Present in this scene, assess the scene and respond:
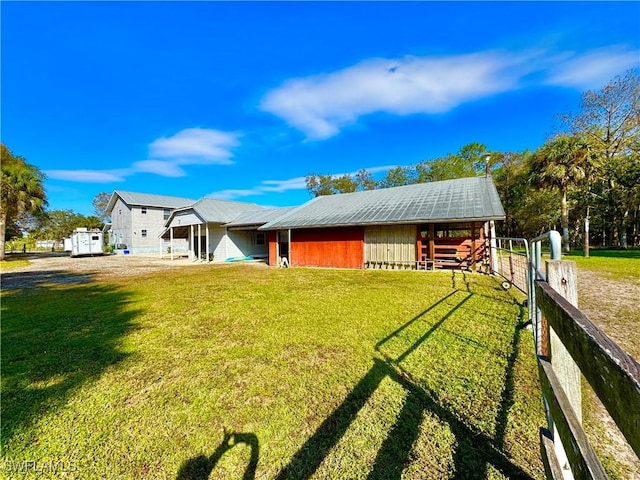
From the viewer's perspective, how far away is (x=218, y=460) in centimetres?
221

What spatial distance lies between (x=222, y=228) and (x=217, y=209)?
1.91m

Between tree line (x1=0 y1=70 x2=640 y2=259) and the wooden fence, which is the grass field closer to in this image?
the wooden fence

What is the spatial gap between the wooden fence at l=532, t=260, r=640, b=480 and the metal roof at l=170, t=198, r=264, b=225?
67.8 feet

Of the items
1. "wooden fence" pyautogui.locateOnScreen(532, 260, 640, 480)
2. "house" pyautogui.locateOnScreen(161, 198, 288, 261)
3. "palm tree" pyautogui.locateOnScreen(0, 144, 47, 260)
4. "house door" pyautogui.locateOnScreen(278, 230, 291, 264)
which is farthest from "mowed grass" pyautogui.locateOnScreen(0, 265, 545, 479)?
"palm tree" pyautogui.locateOnScreen(0, 144, 47, 260)

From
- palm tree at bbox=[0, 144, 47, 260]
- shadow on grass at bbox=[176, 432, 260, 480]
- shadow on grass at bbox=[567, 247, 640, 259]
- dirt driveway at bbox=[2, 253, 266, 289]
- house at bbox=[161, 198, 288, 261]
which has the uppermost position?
palm tree at bbox=[0, 144, 47, 260]

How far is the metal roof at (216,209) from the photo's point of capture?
20547mm

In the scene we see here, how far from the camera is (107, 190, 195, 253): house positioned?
30031mm

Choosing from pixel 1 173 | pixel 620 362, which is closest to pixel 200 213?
pixel 1 173

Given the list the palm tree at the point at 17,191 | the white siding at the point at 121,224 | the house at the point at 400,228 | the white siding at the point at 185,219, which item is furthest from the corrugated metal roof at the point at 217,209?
the white siding at the point at 121,224

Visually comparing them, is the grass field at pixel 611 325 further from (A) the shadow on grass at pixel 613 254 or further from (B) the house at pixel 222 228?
(B) the house at pixel 222 228

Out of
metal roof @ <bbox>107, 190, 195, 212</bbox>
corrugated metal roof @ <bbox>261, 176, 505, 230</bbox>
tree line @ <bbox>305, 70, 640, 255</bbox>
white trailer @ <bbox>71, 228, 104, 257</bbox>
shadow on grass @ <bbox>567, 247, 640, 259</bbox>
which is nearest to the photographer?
corrugated metal roof @ <bbox>261, 176, 505, 230</bbox>

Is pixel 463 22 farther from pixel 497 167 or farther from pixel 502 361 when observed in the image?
pixel 497 167

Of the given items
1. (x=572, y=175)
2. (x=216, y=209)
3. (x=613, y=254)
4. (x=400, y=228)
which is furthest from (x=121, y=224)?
(x=613, y=254)

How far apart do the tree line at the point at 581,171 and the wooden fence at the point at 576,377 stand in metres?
19.3
